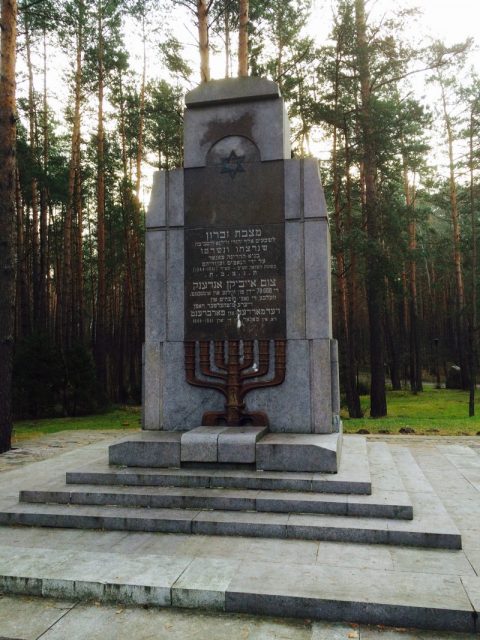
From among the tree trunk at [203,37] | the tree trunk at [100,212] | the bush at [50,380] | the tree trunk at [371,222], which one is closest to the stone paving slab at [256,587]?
the tree trunk at [371,222]

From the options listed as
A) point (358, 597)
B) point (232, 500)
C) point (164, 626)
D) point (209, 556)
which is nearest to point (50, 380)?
point (232, 500)

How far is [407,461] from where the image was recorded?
7.09 metres

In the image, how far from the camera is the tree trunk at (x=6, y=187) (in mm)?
10547

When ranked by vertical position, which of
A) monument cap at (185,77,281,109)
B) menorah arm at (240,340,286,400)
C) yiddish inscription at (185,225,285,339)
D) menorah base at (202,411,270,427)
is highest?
monument cap at (185,77,281,109)

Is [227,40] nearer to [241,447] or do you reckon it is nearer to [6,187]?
[6,187]

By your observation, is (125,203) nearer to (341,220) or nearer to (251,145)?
(341,220)

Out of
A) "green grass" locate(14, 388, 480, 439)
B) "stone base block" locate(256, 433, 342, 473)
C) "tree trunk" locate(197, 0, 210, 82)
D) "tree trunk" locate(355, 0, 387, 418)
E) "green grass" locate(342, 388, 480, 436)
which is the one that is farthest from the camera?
"tree trunk" locate(355, 0, 387, 418)

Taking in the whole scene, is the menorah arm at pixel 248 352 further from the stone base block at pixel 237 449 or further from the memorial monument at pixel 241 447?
the stone base block at pixel 237 449

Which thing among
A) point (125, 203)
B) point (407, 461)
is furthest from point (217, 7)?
point (407, 461)

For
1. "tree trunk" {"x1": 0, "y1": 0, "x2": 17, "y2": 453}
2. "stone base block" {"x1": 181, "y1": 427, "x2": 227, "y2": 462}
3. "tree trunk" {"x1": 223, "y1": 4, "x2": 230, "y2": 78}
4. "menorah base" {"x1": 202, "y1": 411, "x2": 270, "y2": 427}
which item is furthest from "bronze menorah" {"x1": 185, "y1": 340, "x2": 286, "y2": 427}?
"tree trunk" {"x1": 223, "y1": 4, "x2": 230, "y2": 78}

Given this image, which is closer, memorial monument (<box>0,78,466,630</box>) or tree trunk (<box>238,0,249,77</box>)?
memorial monument (<box>0,78,466,630</box>)

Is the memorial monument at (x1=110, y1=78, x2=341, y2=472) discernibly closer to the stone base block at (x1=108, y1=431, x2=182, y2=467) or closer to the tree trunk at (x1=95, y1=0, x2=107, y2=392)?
the stone base block at (x1=108, y1=431, x2=182, y2=467)

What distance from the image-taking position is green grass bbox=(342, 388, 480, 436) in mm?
11945

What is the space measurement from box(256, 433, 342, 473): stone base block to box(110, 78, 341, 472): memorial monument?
808 mm
